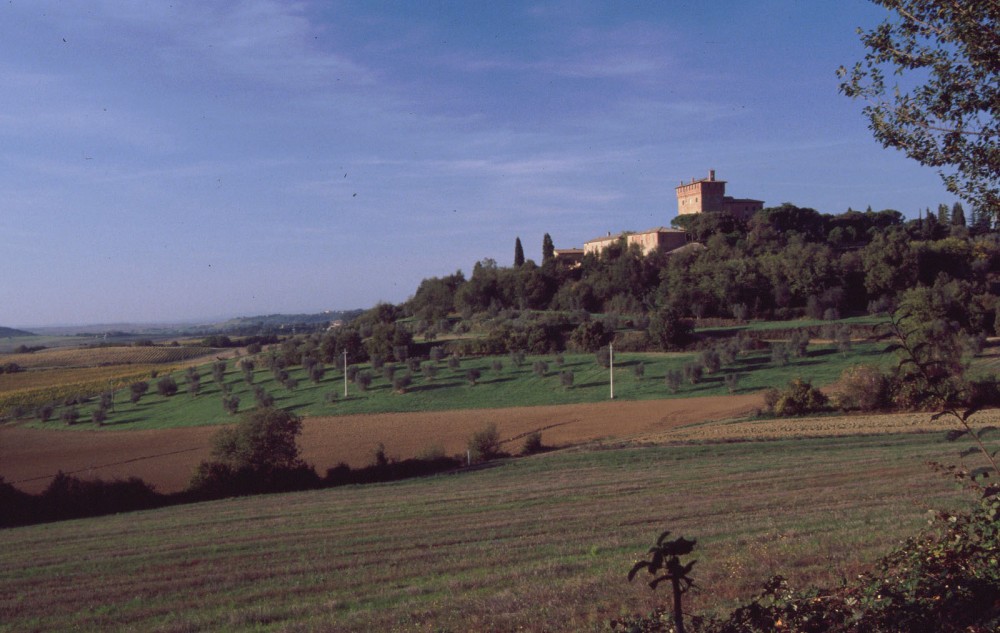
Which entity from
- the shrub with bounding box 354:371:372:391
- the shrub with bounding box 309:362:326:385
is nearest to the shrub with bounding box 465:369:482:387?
the shrub with bounding box 354:371:372:391

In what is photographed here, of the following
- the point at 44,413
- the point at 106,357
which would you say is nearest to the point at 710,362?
the point at 44,413

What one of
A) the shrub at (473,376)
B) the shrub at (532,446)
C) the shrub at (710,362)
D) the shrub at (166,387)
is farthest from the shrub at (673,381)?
the shrub at (166,387)

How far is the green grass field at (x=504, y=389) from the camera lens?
167 ft

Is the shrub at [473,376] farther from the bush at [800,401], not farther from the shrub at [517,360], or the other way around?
the bush at [800,401]

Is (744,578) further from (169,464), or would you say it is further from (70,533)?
(169,464)

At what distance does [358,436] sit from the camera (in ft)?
144

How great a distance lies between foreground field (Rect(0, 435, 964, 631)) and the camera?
834 centimetres

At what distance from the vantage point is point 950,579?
16.1 ft

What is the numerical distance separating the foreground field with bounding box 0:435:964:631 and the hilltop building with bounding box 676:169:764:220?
293 feet

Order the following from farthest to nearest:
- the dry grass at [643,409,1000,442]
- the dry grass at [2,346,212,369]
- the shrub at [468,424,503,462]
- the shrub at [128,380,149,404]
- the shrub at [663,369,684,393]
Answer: the dry grass at [2,346,212,369], the shrub at [128,380,149,404], the shrub at [663,369,684,393], the shrub at [468,424,503,462], the dry grass at [643,409,1000,442]

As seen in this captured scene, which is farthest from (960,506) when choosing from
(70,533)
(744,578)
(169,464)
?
(169,464)

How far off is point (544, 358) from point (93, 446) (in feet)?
112

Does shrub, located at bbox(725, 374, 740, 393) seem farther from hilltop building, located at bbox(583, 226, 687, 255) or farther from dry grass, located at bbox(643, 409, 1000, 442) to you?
hilltop building, located at bbox(583, 226, 687, 255)

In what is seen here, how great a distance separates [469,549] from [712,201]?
102900 millimetres
